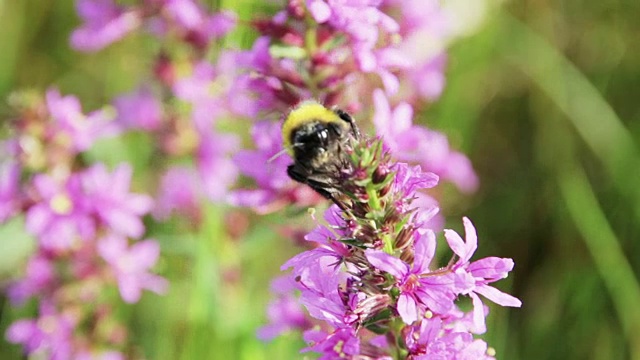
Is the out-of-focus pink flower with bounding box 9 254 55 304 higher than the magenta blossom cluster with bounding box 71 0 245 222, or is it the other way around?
the magenta blossom cluster with bounding box 71 0 245 222

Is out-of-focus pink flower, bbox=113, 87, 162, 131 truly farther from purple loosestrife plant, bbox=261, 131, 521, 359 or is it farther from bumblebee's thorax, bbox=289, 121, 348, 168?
purple loosestrife plant, bbox=261, 131, 521, 359

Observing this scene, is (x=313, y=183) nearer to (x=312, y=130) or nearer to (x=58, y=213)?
(x=312, y=130)

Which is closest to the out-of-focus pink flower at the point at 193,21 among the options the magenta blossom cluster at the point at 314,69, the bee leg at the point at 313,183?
the magenta blossom cluster at the point at 314,69

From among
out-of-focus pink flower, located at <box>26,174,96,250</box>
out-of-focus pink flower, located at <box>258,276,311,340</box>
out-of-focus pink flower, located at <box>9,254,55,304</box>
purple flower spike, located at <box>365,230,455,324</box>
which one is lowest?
purple flower spike, located at <box>365,230,455,324</box>

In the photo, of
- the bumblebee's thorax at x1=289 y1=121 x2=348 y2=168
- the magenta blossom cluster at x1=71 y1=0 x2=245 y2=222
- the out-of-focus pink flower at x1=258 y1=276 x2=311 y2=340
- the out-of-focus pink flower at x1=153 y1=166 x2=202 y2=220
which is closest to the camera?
the bumblebee's thorax at x1=289 y1=121 x2=348 y2=168

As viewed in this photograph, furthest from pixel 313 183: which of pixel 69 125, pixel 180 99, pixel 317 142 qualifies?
pixel 180 99

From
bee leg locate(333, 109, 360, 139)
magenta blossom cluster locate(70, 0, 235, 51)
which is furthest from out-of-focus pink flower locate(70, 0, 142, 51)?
bee leg locate(333, 109, 360, 139)

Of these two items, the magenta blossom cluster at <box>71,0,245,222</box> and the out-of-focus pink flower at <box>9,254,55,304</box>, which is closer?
the out-of-focus pink flower at <box>9,254,55,304</box>

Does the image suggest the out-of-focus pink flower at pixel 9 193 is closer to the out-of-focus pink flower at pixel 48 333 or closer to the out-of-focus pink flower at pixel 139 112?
the out-of-focus pink flower at pixel 48 333
